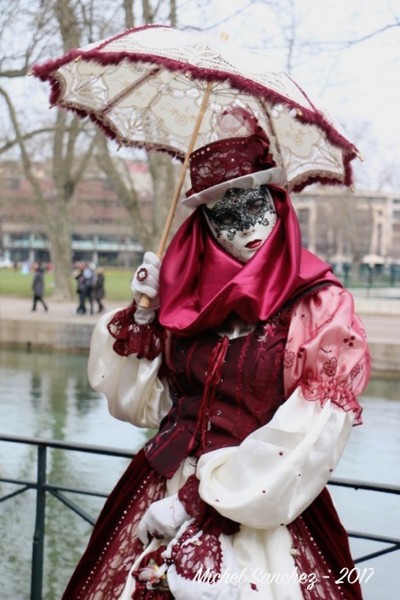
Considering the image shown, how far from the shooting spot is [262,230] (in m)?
2.46

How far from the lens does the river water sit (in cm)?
509

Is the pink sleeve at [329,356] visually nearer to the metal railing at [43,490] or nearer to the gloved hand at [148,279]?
the gloved hand at [148,279]

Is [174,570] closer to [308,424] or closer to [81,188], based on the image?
[308,424]

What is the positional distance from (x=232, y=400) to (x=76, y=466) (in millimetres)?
5324

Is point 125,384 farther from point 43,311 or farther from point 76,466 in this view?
point 43,311

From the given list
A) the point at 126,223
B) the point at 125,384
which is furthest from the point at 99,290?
the point at 126,223

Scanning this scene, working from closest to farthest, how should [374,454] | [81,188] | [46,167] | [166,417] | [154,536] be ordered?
[154,536] → [166,417] → [374,454] → [46,167] → [81,188]

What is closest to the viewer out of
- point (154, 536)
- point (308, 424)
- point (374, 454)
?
point (308, 424)

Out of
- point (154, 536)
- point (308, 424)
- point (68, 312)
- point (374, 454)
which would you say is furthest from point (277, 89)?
point (68, 312)

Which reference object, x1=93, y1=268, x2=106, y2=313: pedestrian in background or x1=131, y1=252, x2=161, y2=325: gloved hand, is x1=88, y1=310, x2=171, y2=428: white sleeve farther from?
x1=93, y1=268, x2=106, y2=313: pedestrian in background

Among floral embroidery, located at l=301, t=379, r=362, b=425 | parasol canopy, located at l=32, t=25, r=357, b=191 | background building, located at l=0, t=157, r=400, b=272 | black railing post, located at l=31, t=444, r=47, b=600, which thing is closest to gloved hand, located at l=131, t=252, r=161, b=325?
parasol canopy, located at l=32, t=25, r=357, b=191

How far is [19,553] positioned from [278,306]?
347cm

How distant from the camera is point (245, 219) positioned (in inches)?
97.2

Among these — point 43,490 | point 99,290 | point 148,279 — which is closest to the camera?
point 148,279
